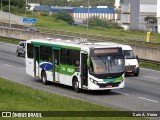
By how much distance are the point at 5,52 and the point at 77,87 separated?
26.1 m

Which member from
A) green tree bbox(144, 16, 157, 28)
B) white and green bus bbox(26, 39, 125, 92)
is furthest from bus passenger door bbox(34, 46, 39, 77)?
green tree bbox(144, 16, 157, 28)

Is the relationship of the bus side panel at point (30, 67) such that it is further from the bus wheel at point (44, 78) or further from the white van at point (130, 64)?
the white van at point (130, 64)

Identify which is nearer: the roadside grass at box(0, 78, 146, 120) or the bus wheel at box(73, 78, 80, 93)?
the roadside grass at box(0, 78, 146, 120)

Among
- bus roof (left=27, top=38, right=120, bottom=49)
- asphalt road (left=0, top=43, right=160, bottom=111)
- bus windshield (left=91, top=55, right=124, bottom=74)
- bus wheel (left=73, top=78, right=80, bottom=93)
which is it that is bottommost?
asphalt road (left=0, top=43, right=160, bottom=111)

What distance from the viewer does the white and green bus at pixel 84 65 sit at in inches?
1039

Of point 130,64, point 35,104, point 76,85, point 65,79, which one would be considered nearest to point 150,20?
point 130,64

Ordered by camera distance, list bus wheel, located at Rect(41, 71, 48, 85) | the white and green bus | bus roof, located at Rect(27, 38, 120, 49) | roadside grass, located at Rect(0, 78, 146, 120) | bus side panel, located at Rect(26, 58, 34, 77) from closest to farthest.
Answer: roadside grass, located at Rect(0, 78, 146, 120) → the white and green bus → bus roof, located at Rect(27, 38, 120, 49) → bus wheel, located at Rect(41, 71, 48, 85) → bus side panel, located at Rect(26, 58, 34, 77)

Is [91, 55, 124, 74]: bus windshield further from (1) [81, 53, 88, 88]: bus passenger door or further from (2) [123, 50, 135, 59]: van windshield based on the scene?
(2) [123, 50, 135, 59]: van windshield

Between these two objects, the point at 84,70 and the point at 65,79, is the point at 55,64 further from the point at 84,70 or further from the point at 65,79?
the point at 84,70

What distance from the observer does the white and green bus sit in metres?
26.4

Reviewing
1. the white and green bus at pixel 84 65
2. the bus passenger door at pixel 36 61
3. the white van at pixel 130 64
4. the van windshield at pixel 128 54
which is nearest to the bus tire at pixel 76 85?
the white and green bus at pixel 84 65

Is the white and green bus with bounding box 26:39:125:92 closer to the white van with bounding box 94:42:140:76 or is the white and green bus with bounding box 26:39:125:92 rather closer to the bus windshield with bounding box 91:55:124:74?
the bus windshield with bounding box 91:55:124:74

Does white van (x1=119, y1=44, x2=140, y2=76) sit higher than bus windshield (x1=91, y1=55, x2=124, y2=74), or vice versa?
bus windshield (x1=91, y1=55, x2=124, y2=74)

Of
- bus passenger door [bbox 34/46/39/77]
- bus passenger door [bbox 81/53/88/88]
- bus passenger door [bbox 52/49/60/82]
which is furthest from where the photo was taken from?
bus passenger door [bbox 34/46/39/77]
